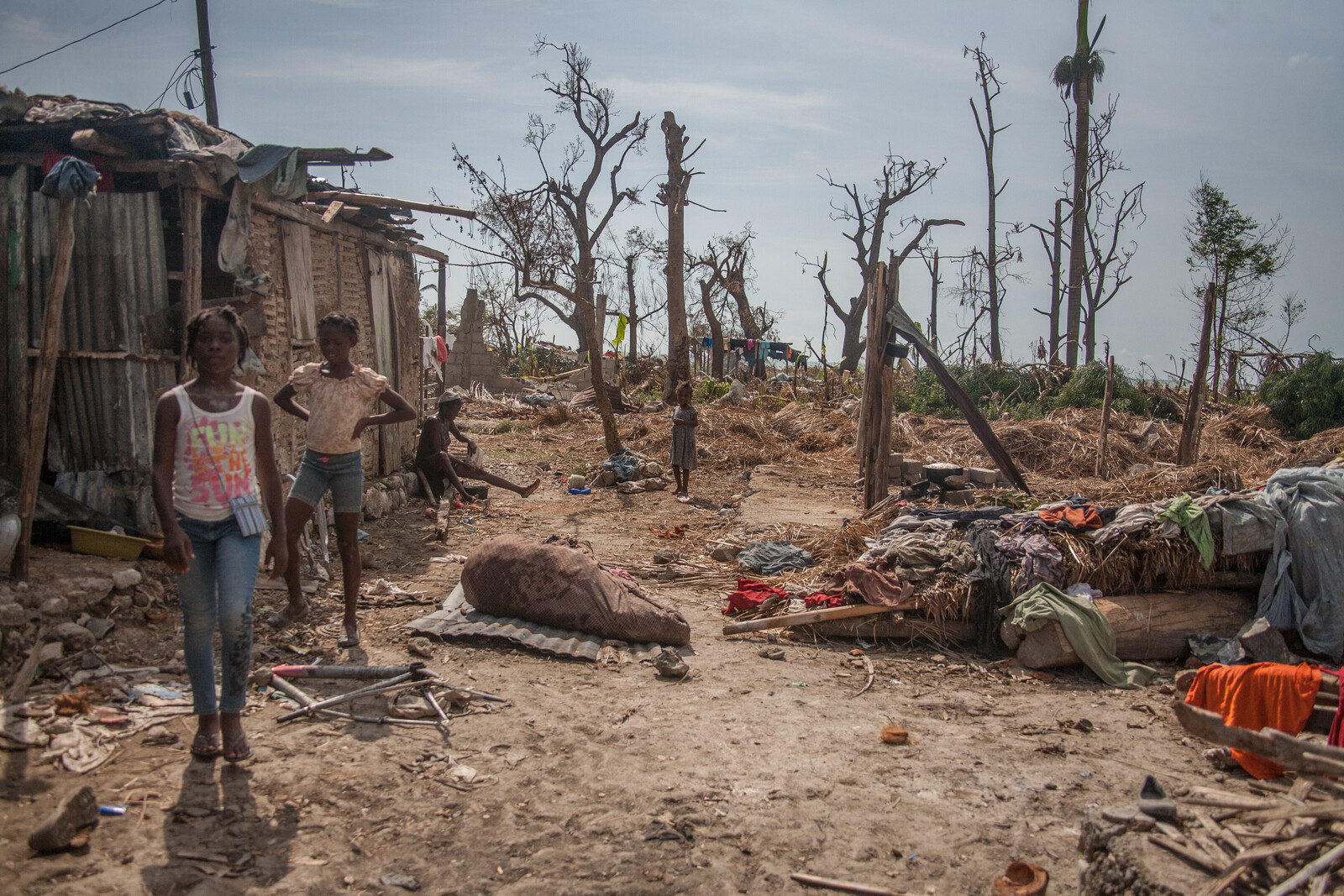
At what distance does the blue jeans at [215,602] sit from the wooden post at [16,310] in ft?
9.63

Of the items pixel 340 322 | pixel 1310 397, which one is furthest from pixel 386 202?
pixel 1310 397

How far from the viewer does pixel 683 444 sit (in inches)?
403

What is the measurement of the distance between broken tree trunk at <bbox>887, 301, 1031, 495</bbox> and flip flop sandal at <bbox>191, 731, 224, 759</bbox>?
657 centimetres

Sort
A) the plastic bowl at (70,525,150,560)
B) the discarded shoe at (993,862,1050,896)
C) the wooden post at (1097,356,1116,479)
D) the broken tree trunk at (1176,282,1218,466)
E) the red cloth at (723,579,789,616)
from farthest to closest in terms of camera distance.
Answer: the wooden post at (1097,356,1116,479), the broken tree trunk at (1176,282,1218,466), the red cloth at (723,579,789,616), the plastic bowl at (70,525,150,560), the discarded shoe at (993,862,1050,896)

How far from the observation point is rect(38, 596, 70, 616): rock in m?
3.94

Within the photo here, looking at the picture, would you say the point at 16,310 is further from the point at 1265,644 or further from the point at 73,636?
the point at 1265,644

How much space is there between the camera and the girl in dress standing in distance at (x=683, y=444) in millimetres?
9898

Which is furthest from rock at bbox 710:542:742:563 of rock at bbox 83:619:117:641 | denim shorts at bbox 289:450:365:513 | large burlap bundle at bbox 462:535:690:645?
rock at bbox 83:619:117:641

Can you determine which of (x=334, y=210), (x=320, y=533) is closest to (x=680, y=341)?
(x=334, y=210)

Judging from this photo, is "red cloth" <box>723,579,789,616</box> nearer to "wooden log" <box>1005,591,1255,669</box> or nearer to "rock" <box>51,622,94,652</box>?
"wooden log" <box>1005,591,1255,669</box>

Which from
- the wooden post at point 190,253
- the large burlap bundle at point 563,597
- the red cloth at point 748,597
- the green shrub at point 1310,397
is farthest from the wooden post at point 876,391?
the green shrub at point 1310,397

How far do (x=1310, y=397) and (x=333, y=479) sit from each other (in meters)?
15.0

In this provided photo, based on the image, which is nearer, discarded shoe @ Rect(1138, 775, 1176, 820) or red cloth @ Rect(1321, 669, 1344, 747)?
discarded shoe @ Rect(1138, 775, 1176, 820)

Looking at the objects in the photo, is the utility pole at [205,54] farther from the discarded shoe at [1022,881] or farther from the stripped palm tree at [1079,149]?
the stripped palm tree at [1079,149]
